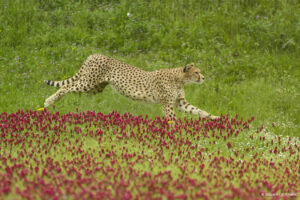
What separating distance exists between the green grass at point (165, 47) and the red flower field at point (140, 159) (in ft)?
4.91

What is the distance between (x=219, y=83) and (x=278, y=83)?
1573mm

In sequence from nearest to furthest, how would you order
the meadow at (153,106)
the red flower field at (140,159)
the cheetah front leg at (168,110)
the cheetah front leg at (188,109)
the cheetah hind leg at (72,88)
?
1. the red flower field at (140,159)
2. the meadow at (153,106)
3. the cheetah front leg at (168,110)
4. the cheetah front leg at (188,109)
5. the cheetah hind leg at (72,88)

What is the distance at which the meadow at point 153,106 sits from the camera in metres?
5.26

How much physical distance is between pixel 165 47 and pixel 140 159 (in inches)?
291

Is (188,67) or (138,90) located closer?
(188,67)

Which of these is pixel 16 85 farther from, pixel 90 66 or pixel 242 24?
pixel 242 24

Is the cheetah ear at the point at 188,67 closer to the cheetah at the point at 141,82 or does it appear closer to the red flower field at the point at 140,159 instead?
the cheetah at the point at 141,82

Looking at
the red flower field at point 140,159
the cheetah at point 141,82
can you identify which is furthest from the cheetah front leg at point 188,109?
the red flower field at point 140,159

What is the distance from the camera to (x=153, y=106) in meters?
9.95

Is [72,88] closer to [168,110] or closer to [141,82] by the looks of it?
[141,82]

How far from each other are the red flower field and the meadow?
0.08 feet

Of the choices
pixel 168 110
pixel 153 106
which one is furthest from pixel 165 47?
pixel 168 110

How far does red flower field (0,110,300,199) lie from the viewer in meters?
4.85

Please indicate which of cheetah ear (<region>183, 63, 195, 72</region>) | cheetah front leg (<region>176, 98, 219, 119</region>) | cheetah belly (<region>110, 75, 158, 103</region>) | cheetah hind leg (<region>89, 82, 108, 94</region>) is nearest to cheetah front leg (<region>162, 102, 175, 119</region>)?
cheetah belly (<region>110, 75, 158, 103</region>)
